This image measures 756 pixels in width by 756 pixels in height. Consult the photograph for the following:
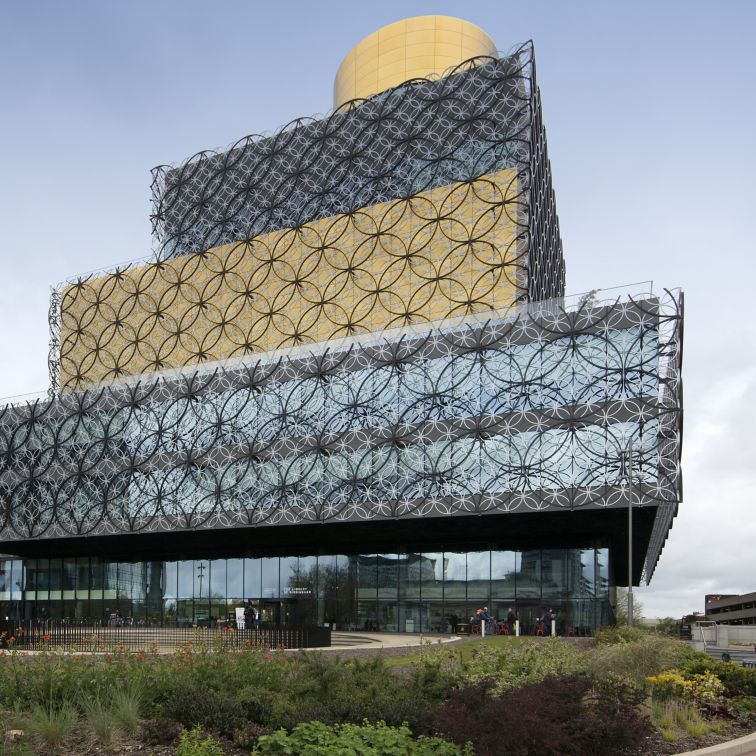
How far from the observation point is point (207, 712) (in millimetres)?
13438

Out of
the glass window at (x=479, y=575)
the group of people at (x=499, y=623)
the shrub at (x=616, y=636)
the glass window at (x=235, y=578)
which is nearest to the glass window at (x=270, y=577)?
the glass window at (x=235, y=578)

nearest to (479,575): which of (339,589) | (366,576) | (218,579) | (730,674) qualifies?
(366,576)

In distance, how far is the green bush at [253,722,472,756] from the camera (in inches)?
428

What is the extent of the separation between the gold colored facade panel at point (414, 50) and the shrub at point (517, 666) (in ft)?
191

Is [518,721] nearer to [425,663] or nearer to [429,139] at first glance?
[425,663]

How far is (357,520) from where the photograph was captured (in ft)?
152

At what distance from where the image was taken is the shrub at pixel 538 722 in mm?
11383

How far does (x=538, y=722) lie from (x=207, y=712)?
5264 mm

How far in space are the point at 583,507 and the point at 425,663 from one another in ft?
83.7

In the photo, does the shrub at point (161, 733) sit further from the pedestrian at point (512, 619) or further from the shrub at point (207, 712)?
the pedestrian at point (512, 619)

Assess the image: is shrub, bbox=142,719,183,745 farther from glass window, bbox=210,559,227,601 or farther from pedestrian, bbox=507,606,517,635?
glass window, bbox=210,559,227,601

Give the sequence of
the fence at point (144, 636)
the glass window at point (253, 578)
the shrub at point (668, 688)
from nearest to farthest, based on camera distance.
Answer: the shrub at point (668, 688), the fence at point (144, 636), the glass window at point (253, 578)

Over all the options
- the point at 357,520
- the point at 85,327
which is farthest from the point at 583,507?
the point at 85,327

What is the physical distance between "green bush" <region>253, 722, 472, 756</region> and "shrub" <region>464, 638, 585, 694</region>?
3716mm
